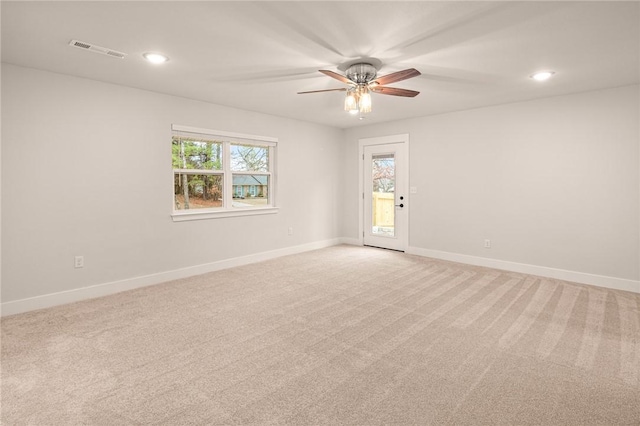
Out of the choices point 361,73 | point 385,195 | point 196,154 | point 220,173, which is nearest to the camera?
point 361,73

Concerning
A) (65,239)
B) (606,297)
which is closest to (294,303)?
(65,239)

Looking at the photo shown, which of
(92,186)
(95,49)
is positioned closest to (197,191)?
(92,186)

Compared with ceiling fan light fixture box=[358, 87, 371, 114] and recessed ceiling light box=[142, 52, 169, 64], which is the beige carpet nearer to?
ceiling fan light fixture box=[358, 87, 371, 114]

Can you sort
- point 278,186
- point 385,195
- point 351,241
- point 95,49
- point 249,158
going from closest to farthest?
point 95,49, point 249,158, point 278,186, point 385,195, point 351,241

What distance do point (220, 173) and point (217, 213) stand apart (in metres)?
0.61

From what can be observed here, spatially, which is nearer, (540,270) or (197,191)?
(540,270)

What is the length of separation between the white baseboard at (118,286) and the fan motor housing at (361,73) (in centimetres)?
319

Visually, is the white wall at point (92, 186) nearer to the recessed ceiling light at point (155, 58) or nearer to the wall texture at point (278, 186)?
the wall texture at point (278, 186)

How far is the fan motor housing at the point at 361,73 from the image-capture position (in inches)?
125

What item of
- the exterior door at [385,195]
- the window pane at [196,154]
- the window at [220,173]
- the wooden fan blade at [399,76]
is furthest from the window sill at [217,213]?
the wooden fan blade at [399,76]

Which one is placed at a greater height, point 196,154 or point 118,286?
point 196,154

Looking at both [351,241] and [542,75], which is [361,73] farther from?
[351,241]

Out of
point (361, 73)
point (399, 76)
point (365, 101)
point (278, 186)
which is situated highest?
point (361, 73)

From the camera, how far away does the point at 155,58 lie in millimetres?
3076
